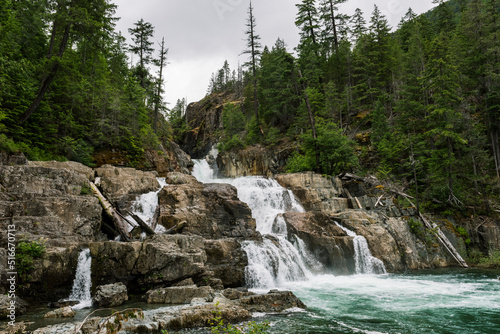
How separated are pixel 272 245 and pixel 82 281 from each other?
30.7 feet

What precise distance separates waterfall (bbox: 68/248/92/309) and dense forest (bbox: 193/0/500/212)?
20.8 meters

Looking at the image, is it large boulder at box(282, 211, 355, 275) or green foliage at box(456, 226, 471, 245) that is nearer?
large boulder at box(282, 211, 355, 275)

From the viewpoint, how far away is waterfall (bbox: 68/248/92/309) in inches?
421

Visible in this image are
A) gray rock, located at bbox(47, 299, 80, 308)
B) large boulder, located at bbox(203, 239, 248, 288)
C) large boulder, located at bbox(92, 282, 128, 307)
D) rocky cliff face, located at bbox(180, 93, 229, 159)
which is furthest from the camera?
rocky cliff face, located at bbox(180, 93, 229, 159)

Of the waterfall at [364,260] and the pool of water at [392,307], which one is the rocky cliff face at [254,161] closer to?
the waterfall at [364,260]

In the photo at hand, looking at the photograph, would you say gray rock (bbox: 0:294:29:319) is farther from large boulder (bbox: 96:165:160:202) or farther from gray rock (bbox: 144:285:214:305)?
large boulder (bbox: 96:165:160:202)

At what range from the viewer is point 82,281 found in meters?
10.9

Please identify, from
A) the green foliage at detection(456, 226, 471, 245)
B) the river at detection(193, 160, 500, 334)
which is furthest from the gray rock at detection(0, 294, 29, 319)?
the green foliage at detection(456, 226, 471, 245)

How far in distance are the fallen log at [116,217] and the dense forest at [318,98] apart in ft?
18.2

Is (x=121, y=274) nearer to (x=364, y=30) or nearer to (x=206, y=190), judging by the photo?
(x=206, y=190)

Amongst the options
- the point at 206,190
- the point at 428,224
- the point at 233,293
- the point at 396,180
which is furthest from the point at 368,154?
the point at 233,293

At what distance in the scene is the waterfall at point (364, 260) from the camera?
17.0 metres

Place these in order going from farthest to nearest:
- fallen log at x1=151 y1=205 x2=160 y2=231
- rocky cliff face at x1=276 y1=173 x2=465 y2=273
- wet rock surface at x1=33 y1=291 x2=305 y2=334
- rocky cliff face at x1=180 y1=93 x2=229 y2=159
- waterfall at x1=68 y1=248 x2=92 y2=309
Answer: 1. rocky cliff face at x1=180 y1=93 x2=229 y2=159
2. rocky cliff face at x1=276 y1=173 x2=465 y2=273
3. fallen log at x1=151 y1=205 x2=160 y2=231
4. waterfall at x1=68 y1=248 x2=92 y2=309
5. wet rock surface at x1=33 y1=291 x2=305 y2=334

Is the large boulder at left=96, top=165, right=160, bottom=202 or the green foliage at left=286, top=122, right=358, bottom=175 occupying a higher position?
the green foliage at left=286, top=122, right=358, bottom=175
